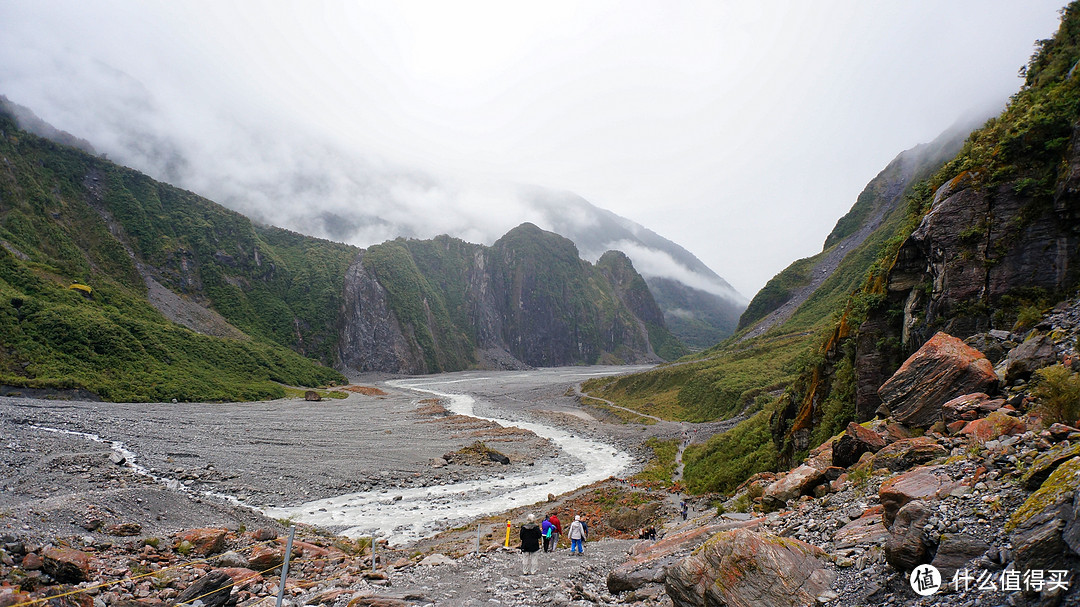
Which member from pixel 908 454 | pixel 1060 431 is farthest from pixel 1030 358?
pixel 1060 431

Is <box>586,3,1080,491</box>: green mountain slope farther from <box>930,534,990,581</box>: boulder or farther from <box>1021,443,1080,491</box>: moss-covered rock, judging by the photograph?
<box>930,534,990,581</box>: boulder

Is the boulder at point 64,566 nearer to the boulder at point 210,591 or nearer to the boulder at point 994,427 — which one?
the boulder at point 210,591

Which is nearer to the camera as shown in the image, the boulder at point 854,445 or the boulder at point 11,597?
the boulder at point 11,597

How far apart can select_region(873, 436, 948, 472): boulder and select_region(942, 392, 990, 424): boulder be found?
66 centimetres

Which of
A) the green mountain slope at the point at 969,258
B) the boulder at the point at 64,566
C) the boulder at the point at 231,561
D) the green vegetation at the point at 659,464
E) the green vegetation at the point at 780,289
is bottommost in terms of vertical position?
the green vegetation at the point at 659,464

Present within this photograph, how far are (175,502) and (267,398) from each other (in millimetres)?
63827

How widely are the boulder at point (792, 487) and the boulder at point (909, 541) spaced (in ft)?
19.8

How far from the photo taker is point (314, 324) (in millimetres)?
150500

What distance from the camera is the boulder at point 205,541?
44.1 feet

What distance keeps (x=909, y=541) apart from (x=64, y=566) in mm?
15317

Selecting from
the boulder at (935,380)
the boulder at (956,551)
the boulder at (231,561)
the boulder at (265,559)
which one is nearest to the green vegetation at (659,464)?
the boulder at (935,380)

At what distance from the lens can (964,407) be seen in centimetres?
915

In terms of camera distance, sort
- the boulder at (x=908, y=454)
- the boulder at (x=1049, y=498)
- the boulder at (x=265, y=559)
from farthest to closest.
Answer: the boulder at (x=265, y=559)
the boulder at (x=908, y=454)
the boulder at (x=1049, y=498)

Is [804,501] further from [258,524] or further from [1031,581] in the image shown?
[258,524]
